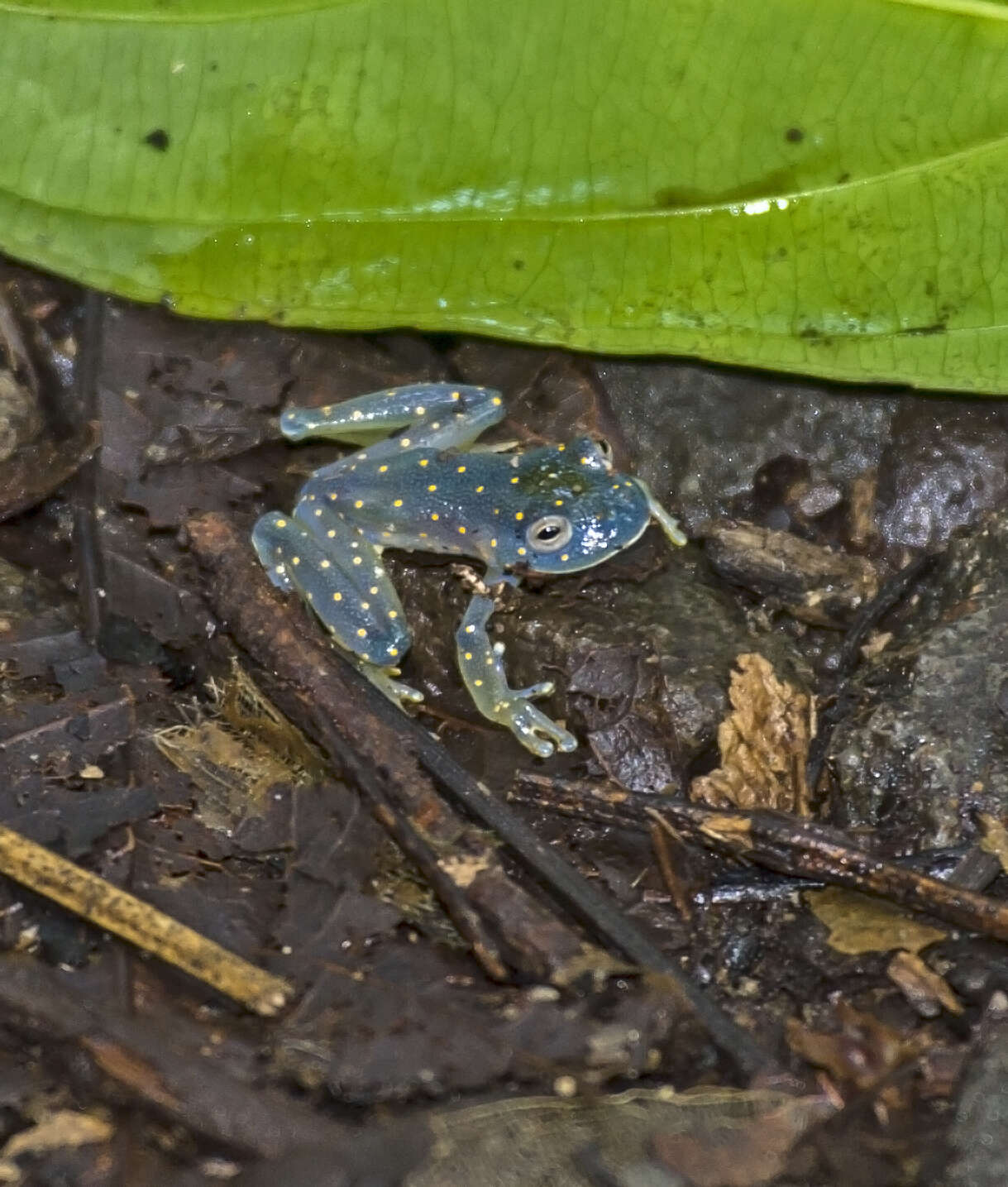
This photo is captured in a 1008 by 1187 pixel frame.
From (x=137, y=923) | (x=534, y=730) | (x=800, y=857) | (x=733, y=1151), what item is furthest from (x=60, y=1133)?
(x=800, y=857)

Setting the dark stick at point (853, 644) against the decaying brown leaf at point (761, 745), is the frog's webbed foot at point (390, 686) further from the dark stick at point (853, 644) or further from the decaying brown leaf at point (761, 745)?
the dark stick at point (853, 644)

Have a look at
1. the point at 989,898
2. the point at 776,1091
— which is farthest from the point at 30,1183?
the point at 989,898

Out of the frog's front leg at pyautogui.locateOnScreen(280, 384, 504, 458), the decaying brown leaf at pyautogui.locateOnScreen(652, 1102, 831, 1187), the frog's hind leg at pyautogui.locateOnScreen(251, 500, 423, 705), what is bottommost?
the decaying brown leaf at pyautogui.locateOnScreen(652, 1102, 831, 1187)

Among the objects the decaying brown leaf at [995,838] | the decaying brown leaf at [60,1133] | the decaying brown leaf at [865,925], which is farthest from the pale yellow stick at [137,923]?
the decaying brown leaf at [995,838]

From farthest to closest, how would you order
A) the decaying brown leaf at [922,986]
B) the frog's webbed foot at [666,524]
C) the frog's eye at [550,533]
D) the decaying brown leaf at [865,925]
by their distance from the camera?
the frog's webbed foot at [666,524]
the frog's eye at [550,533]
the decaying brown leaf at [865,925]
the decaying brown leaf at [922,986]

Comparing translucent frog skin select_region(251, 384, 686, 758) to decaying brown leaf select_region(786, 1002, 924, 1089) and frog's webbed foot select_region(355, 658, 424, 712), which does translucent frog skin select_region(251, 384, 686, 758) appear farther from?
decaying brown leaf select_region(786, 1002, 924, 1089)

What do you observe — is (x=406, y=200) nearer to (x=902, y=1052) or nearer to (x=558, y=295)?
(x=558, y=295)

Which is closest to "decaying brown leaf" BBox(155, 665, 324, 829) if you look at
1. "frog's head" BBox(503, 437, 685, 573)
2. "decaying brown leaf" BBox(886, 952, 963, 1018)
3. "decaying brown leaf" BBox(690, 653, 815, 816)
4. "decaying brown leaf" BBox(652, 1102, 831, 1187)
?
"frog's head" BBox(503, 437, 685, 573)
